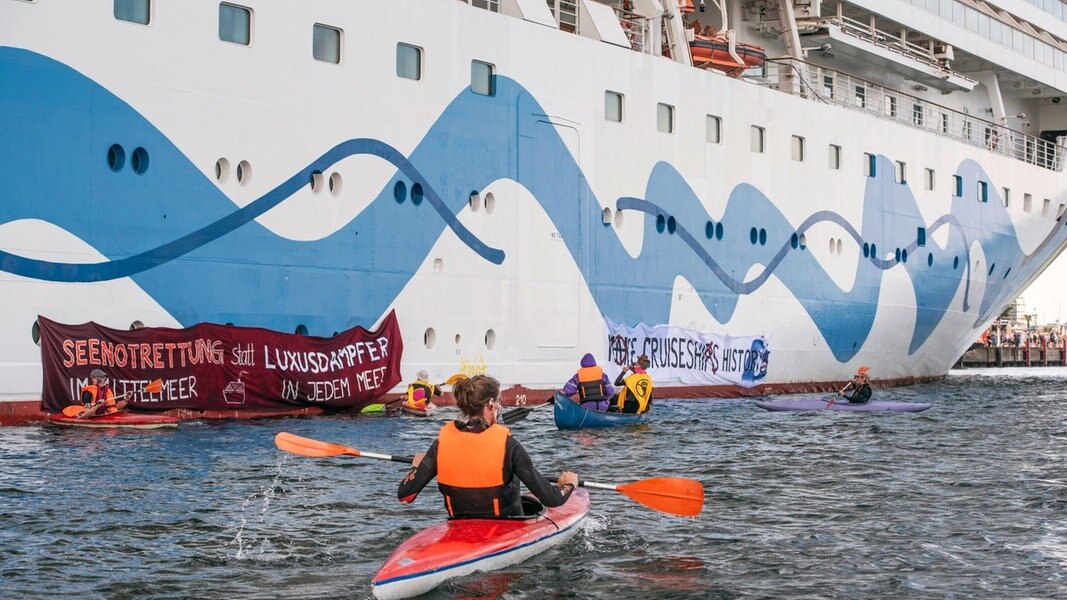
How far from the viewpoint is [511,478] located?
968 centimetres

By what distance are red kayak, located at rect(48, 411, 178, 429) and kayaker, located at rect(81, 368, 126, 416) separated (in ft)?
0.30

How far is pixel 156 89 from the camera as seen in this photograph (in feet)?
61.6

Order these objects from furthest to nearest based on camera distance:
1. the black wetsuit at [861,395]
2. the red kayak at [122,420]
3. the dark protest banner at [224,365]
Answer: the black wetsuit at [861,395] < the dark protest banner at [224,365] < the red kayak at [122,420]

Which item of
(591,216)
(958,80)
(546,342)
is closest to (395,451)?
(546,342)

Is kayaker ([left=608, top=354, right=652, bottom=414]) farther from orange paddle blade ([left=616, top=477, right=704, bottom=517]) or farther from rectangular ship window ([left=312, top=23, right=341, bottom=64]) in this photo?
orange paddle blade ([left=616, top=477, right=704, bottom=517])

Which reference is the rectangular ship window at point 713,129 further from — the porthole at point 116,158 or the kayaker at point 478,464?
the kayaker at point 478,464

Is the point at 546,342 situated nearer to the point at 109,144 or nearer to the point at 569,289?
the point at 569,289

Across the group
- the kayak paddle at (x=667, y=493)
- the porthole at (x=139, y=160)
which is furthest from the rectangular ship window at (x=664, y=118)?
the kayak paddle at (x=667, y=493)

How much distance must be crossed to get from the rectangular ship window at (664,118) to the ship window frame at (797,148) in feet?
13.9

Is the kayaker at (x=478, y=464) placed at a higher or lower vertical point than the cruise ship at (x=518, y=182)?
lower

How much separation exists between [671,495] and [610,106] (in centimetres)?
1532

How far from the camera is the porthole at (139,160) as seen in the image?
18.5 m

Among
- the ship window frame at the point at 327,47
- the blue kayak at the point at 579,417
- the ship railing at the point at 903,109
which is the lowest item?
the blue kayak at the point at 579,417

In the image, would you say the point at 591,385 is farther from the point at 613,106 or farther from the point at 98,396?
the point at 98,396
